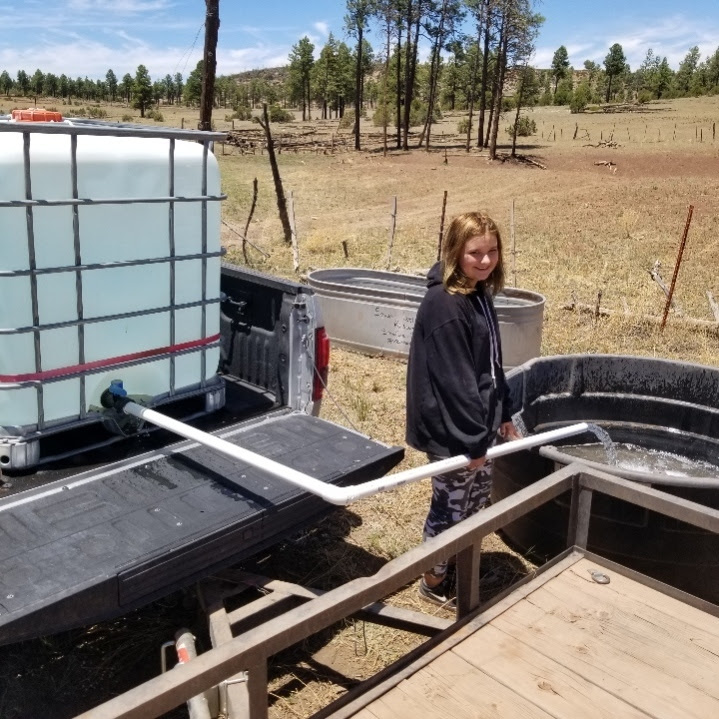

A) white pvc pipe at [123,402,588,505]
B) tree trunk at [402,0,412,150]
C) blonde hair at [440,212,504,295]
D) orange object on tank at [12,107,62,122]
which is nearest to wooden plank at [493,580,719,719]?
white pvc pipe at [123,402,588,505]

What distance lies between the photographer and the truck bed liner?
2311 mm

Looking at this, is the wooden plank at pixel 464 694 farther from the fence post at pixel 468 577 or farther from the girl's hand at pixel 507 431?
the girl's hand at pixel 507 431

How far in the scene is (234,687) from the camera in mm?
2750

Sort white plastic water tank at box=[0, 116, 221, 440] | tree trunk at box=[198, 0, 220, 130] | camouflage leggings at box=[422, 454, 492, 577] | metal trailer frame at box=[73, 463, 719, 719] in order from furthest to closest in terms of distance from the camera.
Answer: tree trunk at box=[198, 0, 220, 130], camouflage leggings at box=[422, 454, 492, 577], white plastic water tank at box=[0, 116, 221, 440], metal trailer frame at box=[73, 463, 719, 719]

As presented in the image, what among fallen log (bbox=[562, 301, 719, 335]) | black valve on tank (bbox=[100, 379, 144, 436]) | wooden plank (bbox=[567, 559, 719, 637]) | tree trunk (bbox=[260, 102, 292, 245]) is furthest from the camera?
tree trunk (bbox=[260, 102, 292, 245])

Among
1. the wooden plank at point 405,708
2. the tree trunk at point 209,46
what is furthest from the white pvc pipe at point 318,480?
the tree trunk at point 209,46

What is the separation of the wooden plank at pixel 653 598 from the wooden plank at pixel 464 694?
2.52 ft

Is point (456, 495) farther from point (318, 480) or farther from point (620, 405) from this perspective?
point (620, 405)

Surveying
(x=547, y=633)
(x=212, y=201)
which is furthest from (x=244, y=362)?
(x=547, y=633)

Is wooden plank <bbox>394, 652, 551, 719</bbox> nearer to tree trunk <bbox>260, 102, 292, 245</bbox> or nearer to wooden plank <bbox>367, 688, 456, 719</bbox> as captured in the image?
wooden plank <bbox>367, 688, 456, 719</bbox>

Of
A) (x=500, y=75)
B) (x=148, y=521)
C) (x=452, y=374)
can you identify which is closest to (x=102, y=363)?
(x=148, y=521)

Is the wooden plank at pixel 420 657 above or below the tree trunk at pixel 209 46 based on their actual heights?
below

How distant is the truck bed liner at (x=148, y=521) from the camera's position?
2311 mm

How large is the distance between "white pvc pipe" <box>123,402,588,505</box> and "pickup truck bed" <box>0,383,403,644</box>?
0.56 feet
